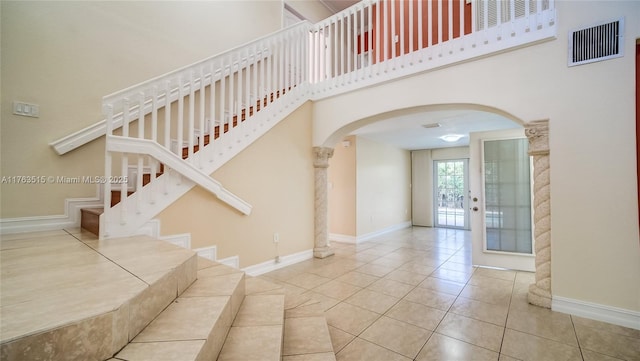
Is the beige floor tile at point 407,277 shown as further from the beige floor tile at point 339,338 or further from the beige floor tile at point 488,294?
the beige floor tile at point 339,338

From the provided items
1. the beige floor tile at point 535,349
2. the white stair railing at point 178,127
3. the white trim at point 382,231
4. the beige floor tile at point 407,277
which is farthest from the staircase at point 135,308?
the white trim at point 382,231

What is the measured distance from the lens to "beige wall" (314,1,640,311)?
6.73 ft

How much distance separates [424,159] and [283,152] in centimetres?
545

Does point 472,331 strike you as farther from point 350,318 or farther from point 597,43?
point 597,43

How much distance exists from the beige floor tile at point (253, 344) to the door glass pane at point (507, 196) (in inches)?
138

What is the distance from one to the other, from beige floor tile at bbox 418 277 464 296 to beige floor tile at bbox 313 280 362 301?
0.82 meters

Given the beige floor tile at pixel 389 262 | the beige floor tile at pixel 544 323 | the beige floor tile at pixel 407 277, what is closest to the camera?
the beige floor tile at pixel 544 323

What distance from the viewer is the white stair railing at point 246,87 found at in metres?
2.31

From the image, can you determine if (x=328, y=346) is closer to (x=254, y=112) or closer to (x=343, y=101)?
(x=254, y=112)

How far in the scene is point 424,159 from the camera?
7.70m

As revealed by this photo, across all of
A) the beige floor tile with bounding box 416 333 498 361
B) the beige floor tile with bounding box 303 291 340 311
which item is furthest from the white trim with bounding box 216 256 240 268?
the beige floor tile with bounding box 416 333 498 361

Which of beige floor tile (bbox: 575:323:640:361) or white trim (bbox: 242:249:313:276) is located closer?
beige floor tile (bbox: 575:323:640:361)

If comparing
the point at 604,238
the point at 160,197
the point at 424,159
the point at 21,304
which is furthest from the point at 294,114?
the point at 424,159

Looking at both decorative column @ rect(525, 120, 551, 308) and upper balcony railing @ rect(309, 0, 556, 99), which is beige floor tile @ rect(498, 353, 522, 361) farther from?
upper balcony railing @ rect(309, 0, 556, 99)
